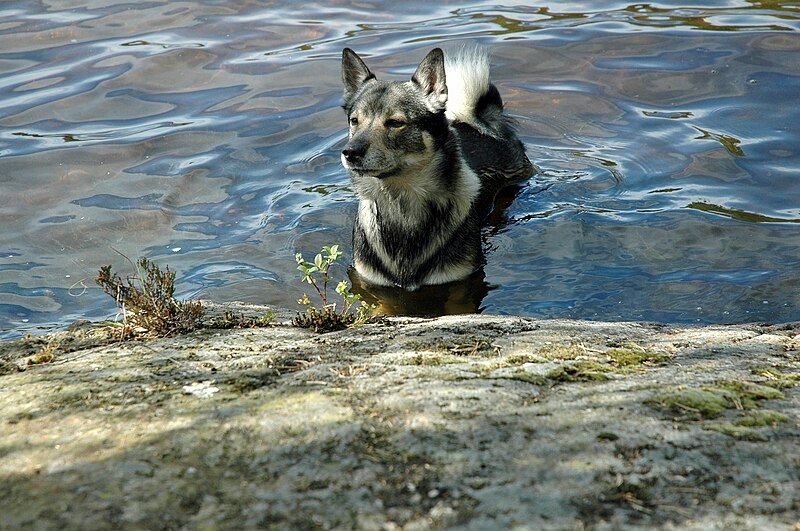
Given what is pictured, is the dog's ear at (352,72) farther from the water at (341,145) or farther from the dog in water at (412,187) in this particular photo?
the water at (341,145)

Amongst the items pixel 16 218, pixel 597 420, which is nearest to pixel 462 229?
pixel 16 218

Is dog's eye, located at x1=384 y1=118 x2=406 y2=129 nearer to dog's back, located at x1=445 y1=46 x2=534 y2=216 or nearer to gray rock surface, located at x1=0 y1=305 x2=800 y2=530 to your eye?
dog's back, located at x1=445 y1=46 x2=534 y2=216

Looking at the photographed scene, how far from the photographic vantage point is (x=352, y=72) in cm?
661

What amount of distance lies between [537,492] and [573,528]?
0.49 feet

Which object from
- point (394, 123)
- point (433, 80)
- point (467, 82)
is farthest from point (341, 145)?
point (394, 123)

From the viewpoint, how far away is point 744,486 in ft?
6.42

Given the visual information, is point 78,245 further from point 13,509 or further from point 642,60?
point 642,60

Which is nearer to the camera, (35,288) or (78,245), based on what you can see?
(35,288)

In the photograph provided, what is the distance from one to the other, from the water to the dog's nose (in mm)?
1140

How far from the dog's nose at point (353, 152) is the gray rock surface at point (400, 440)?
260 cm

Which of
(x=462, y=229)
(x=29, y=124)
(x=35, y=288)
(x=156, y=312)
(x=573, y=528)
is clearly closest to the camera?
(x=573, y=528)

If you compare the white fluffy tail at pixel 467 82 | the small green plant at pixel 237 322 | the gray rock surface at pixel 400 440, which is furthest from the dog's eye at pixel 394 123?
the gray rock surface at pixel 400 440

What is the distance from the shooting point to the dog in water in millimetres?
6074

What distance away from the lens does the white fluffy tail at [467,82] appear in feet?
27.5
